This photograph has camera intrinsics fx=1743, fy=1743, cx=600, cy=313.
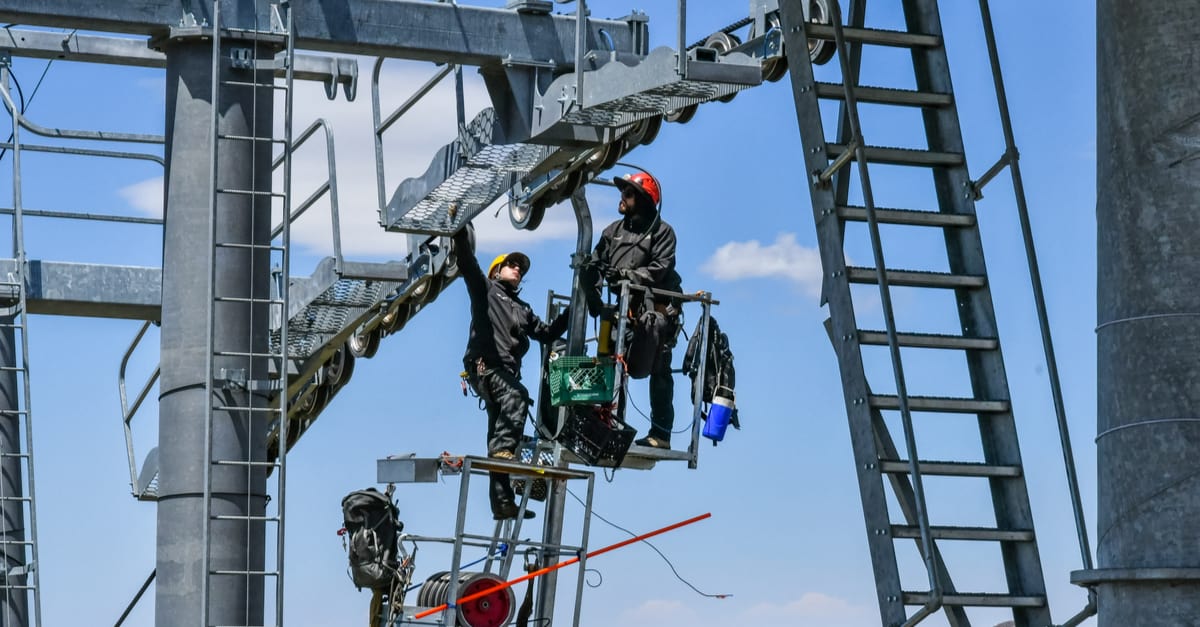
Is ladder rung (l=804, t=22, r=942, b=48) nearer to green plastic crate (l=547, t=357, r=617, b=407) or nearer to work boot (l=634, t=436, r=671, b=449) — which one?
green plastic crate (l=547, t=357, r=617, b=407)

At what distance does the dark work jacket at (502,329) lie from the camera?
14523 mm

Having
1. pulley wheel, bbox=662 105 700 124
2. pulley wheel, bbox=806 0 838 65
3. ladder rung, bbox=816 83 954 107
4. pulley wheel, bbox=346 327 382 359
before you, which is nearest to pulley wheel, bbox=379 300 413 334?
pulley wheel, bbox=346 327 382 359

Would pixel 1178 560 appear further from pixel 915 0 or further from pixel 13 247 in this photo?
pixel 13 247

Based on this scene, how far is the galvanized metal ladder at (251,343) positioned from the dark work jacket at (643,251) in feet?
9.47

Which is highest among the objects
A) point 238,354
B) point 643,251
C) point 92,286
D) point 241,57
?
point 92,286

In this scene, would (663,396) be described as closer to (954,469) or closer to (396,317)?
(396,317)

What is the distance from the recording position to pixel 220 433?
39.4 ft

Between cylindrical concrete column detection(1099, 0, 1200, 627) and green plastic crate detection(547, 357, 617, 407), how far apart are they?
281 inches

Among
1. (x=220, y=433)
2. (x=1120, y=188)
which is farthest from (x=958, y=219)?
(x=220, y=433)

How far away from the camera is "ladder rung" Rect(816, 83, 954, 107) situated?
8672mm

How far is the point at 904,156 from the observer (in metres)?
8.69

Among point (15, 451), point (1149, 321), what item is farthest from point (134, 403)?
point (1149, 321)

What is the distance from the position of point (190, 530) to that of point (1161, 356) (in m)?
7.32

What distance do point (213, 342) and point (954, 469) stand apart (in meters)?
5.70
